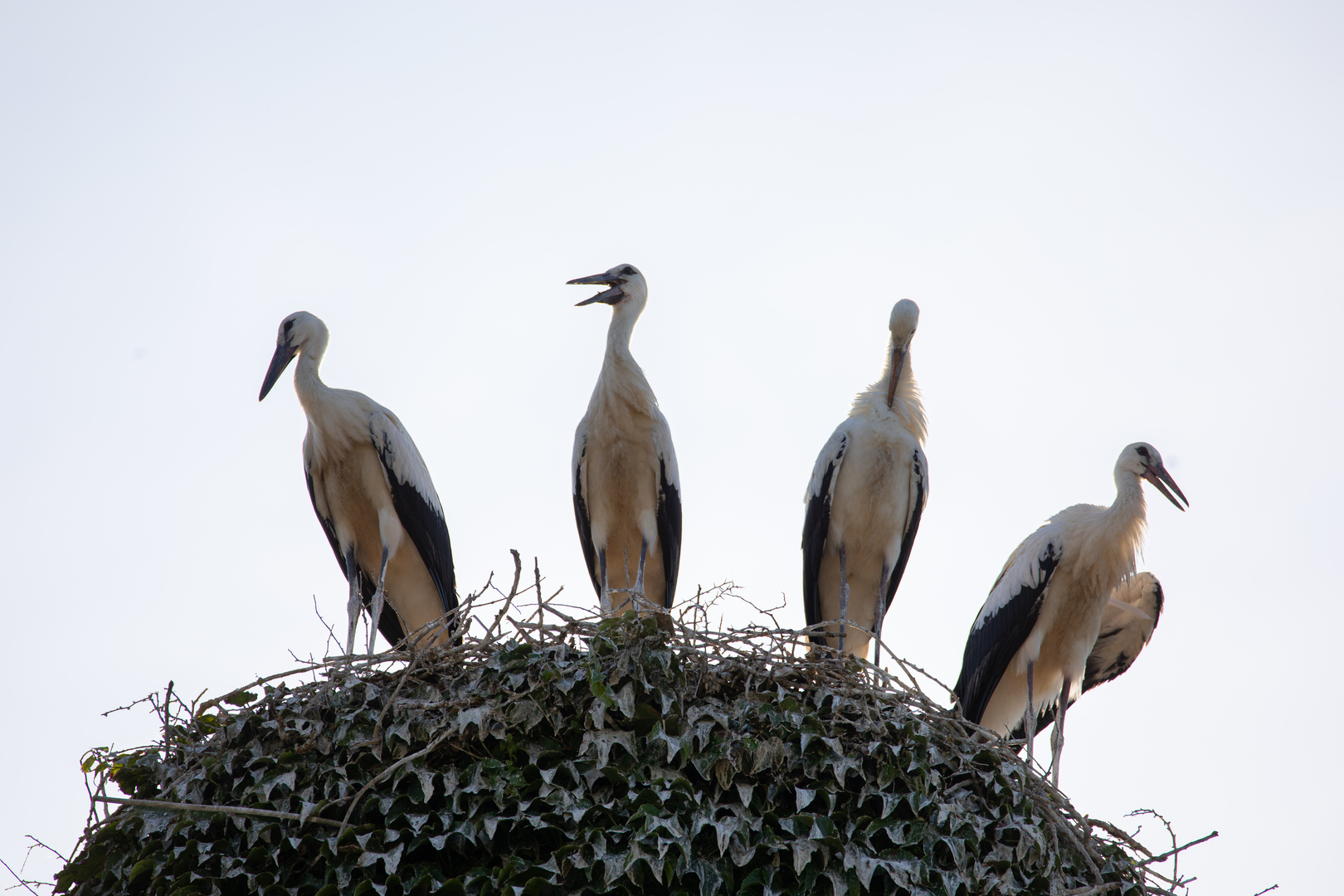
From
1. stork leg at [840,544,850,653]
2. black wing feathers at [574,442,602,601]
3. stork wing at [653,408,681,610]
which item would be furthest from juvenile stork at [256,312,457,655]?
stork leg at [840,544,850,653]

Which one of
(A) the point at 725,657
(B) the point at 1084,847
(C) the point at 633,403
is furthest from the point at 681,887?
(C) the point at 633,403

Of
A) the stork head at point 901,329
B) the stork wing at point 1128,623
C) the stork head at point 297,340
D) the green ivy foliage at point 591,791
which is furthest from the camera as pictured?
the stork wing at point 1128,623

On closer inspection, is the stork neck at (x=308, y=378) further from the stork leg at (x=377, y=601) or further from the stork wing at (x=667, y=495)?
the stork wing at (x=667, y=495)

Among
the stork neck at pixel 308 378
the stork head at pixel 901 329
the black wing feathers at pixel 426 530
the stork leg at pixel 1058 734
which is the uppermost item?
the stork head at pixel 901 329

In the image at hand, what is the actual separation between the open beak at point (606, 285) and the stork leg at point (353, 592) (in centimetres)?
198

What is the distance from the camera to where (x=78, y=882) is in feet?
13.2

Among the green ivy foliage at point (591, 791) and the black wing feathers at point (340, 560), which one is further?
the black wing feathers at point (340, 560)

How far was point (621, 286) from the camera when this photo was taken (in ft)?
25.0

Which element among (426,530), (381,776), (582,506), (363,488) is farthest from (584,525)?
(381,776)

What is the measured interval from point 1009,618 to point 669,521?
207 centimetres

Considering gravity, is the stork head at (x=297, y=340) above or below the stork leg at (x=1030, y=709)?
above

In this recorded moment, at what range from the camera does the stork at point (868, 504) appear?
7.23 m

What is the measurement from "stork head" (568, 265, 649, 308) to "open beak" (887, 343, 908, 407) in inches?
61.6

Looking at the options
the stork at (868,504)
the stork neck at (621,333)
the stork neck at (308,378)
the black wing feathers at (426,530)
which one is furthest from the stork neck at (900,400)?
the stork neck at (308,378)
